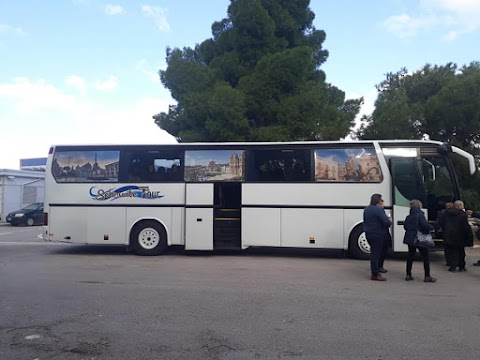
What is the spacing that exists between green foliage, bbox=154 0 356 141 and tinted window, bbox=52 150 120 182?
6676 millimetres

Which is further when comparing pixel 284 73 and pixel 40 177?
pixel 40 177

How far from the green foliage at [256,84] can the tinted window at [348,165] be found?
243 inches

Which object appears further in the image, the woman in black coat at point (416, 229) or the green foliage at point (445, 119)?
the green foliage at point (445, 119)

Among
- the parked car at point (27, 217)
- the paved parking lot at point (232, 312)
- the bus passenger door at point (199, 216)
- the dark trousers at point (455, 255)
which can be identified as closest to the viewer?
the paved parking lot at point (232, 312)

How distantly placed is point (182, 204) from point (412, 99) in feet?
48.1

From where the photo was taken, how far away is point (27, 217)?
2755 cm

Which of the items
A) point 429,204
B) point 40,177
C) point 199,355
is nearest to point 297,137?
point 429,204

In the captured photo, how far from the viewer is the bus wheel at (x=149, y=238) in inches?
519

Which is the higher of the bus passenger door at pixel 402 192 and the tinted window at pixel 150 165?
the tinted window at pixel 150 165

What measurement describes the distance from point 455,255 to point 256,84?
1159 cm

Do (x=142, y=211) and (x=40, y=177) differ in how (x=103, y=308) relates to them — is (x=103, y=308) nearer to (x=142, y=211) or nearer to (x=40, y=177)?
(x=142, y=211)

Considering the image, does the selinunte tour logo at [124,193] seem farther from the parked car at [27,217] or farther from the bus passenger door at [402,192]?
the parked car at [27,217]

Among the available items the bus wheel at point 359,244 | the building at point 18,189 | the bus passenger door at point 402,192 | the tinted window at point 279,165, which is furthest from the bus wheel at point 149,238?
the building at point 18,189

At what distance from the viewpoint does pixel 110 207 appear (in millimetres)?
13266
